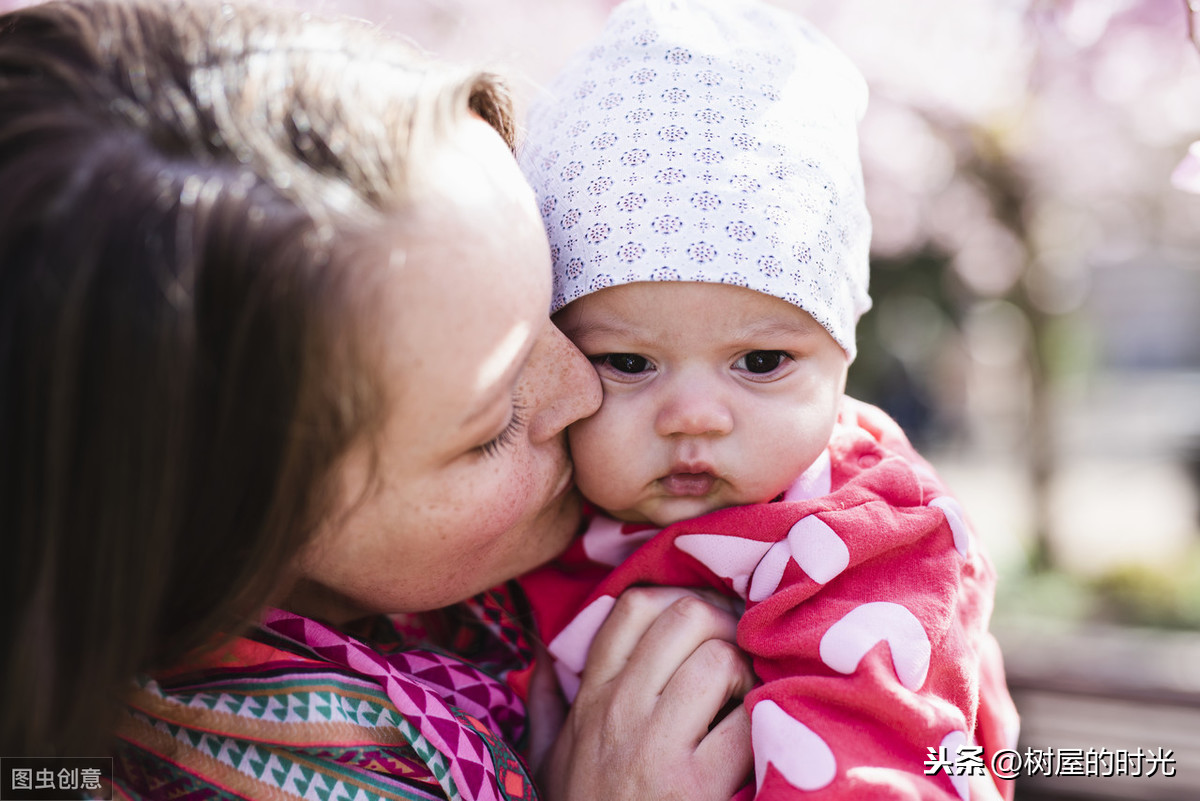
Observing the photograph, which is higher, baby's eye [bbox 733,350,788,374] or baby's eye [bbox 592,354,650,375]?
baby's eye [bbox 733,350,788,374]

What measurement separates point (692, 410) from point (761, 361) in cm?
15

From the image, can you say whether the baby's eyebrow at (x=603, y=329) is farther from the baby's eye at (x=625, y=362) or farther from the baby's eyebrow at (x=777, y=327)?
the baby's eyebrow at (x=777, y=327)

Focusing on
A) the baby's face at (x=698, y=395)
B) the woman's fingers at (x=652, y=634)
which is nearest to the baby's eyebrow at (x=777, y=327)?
the baby's face at (x=698, y=395)

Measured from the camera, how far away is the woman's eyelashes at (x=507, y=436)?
3.70ft

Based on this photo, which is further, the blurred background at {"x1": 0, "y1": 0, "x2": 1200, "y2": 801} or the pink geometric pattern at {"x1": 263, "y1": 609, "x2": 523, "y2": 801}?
the blurred background at {"x1": 0, "y1": 0, "x2": 1200, "y2": 801}

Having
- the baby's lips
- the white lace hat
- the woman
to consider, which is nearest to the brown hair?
the woman

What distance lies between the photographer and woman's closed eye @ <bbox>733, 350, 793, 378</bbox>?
1328 mm

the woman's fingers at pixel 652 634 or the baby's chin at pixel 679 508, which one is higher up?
the baby's chin at pixel 679 508

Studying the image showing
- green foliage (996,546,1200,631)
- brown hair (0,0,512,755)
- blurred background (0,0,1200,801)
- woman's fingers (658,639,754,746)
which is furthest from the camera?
green foliage (996,546,1200,631)

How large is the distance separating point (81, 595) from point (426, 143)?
601 mm

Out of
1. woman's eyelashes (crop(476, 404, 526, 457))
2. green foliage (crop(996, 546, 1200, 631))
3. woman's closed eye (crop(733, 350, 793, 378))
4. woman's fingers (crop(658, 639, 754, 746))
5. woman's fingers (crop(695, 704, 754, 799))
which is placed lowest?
green foliage (crop(996, 546, 1200, 631))

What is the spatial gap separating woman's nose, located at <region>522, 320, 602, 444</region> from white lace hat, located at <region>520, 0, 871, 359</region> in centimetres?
12

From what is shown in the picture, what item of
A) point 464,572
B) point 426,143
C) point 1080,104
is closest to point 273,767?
point 464,572

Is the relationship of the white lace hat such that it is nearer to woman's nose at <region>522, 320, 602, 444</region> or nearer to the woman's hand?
woman's nose at <region>522, 320, 602, 444</region>
